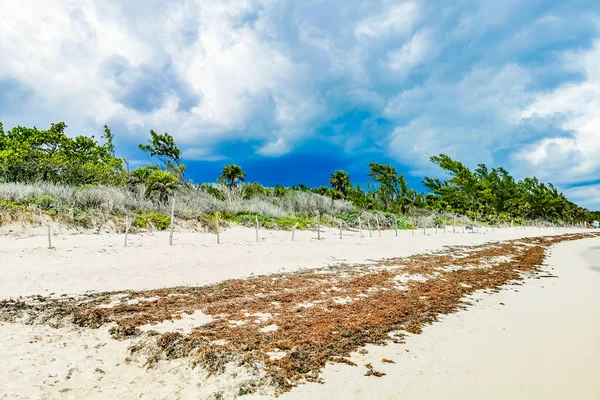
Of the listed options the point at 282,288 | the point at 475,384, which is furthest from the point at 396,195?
the point at 475,384

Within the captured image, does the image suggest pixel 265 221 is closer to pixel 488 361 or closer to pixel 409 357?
pixel 409 357

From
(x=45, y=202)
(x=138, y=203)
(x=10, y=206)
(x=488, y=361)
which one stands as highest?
(x=138, y=203)

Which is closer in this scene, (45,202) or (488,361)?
(488,361)

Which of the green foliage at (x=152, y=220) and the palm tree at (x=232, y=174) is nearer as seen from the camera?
the green foliage at (x=152, y=220)

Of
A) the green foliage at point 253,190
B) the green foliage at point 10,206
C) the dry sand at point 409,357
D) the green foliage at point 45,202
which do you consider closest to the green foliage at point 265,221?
the green foliage at point 253,190

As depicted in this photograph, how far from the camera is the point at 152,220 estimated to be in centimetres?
1546

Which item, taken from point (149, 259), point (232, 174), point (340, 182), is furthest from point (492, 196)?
point (149, 259)

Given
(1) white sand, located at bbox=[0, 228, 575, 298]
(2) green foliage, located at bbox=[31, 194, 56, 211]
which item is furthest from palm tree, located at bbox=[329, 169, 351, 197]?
(2) green foliage, located at bbox=[31, 194, 56, 211]

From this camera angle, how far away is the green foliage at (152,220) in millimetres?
14828

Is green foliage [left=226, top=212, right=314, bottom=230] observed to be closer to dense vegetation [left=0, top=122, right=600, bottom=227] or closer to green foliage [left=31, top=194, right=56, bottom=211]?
dense vegetation [left=0, top=122, right=600, bottom=227]

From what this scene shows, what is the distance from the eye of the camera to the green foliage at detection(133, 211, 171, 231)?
48.6 ft

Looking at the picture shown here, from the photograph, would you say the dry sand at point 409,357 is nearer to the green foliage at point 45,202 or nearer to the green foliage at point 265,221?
the green foliage at point 45,202

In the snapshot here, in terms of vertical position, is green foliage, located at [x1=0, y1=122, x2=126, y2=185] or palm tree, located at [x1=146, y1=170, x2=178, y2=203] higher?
green foliage, located at [x1=0, y1=122, x2=126, y2=185]

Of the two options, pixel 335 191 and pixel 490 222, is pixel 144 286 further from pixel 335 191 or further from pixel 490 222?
pixel 490 222
